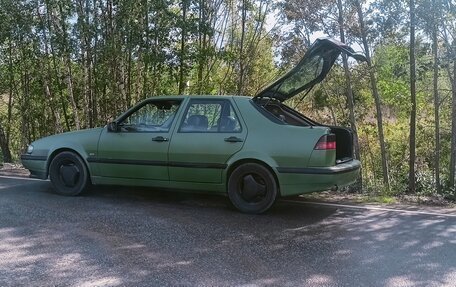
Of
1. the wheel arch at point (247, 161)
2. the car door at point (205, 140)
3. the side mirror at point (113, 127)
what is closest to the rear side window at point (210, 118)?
the car door at point (205, 140)

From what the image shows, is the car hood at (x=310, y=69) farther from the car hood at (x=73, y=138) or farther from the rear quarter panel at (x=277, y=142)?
the car hood at (x=73, y=138)

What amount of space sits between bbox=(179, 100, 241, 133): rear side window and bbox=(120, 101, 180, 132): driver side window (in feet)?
0.79

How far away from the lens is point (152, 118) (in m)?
6.72

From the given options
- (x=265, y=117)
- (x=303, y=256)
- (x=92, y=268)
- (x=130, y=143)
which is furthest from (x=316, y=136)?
(x=92, y=268)

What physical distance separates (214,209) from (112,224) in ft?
4.68

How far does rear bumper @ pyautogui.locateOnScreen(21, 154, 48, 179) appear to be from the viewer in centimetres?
713

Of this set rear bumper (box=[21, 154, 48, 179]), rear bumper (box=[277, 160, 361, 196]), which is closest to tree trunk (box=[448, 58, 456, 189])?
rear bumper (box=[277, 160, 361, 196])

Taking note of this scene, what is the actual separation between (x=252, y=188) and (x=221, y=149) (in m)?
0.63

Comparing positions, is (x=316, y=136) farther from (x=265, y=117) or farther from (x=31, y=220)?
(x=31, y=220)

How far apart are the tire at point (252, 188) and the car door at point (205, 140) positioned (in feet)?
0.72

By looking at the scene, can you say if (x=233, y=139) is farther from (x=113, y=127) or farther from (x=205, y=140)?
(x=113, y=127)

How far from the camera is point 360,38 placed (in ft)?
31.8

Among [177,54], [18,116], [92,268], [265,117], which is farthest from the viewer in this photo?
[18,116]

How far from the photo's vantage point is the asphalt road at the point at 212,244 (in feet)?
12.9
